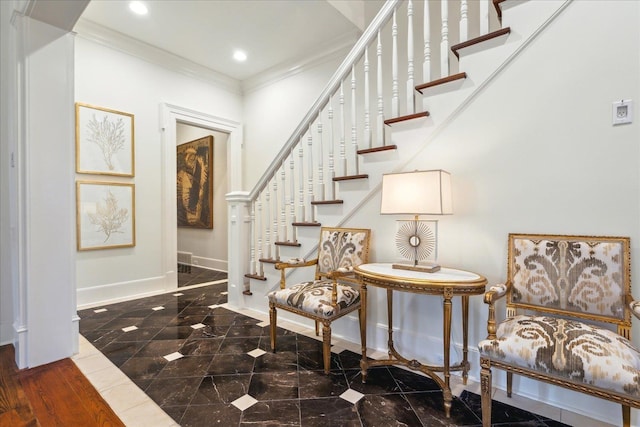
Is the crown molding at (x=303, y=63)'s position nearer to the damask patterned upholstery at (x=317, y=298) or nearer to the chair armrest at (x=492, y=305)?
the damask patterned upholstery at (x=317, y=298)

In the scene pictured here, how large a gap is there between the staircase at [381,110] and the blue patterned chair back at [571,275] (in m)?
0.93

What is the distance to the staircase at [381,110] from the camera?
6.16ft

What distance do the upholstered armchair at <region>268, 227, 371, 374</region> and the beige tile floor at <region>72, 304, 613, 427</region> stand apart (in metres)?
0.47

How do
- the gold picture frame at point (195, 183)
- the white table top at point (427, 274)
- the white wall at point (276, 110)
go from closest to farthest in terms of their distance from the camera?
the white table top at point (427, 274), the white wall at point (276, 110), the gold picture frame at point (195, 183)

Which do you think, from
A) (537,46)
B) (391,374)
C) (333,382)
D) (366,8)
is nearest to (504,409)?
(391,374)

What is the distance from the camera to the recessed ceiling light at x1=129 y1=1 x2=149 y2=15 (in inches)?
124

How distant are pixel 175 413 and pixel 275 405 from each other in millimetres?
520

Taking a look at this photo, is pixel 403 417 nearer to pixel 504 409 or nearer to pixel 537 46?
pixel 504 409

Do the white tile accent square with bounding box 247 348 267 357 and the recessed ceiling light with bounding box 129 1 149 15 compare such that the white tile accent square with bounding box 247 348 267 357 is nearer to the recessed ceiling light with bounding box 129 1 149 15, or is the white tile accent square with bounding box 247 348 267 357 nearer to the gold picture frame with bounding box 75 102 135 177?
the gold picture frame with bounding box 75 102 135 177

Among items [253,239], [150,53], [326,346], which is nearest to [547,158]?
[326,346]

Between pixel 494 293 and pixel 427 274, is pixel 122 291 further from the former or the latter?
pixel 494 293

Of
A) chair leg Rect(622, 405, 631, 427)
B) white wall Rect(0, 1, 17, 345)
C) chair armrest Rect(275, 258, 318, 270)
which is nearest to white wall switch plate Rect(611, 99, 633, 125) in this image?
chair leg Rect(622, 405, 631, 427)

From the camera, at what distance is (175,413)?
5.33 feet

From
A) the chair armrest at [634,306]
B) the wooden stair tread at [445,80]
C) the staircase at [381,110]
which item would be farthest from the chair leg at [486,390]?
the wooden stair tread at [445,80]
